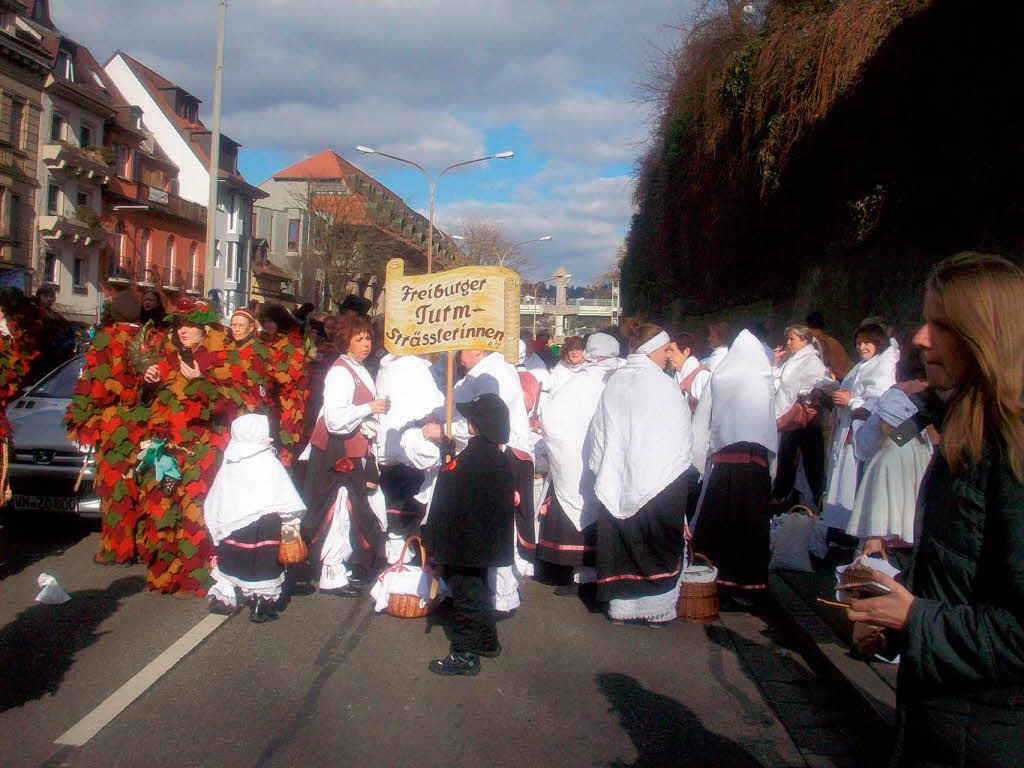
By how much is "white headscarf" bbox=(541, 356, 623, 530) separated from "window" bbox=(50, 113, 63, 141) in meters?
39.2

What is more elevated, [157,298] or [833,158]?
[833,158]

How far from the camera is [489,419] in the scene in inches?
222

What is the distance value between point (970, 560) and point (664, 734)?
293cm

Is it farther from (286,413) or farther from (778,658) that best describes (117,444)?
(778,658)

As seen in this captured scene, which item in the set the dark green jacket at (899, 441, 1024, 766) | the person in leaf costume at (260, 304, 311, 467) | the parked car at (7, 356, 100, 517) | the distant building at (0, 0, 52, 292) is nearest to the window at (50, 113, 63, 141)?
the distant building at (0, 0, 52, 292)

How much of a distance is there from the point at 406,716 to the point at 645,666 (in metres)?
1.64

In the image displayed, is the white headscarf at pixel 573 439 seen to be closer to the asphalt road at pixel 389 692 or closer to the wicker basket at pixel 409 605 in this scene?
the asphalt road at pixel 389 692

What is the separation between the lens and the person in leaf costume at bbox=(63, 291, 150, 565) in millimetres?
7191

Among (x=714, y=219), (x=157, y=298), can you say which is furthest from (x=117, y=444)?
(x=714, y=219)

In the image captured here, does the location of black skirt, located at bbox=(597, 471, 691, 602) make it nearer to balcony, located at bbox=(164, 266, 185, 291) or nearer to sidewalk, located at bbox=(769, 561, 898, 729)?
sidewalk, located at bbox=(769, 561, 898, 729)

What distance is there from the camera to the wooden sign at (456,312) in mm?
6926

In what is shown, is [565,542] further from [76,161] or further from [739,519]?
[76,161]

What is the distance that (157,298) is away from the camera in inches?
329

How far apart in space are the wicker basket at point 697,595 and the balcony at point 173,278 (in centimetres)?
4724
